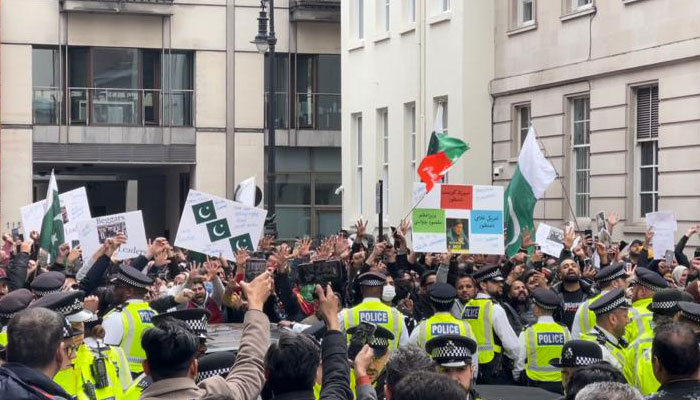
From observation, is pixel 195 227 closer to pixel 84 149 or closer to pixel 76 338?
pixel 76 338

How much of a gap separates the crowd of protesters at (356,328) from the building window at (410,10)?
39.9 ft

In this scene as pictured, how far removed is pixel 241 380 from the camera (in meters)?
6.48

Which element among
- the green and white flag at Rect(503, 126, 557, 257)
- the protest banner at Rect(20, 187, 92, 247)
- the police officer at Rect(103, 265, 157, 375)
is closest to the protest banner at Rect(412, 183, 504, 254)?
the green and white flag at Rect(503, 126, 557, 257)

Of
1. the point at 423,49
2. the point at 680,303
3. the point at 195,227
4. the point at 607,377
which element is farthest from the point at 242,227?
the point at 423,49

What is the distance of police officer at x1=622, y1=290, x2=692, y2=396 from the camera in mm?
8758

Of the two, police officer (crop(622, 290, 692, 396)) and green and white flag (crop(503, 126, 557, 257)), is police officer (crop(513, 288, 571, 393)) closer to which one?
police officer (crop(622, 290, 692, 396))

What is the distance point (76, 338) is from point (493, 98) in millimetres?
21024

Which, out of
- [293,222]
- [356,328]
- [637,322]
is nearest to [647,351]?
[637,322]

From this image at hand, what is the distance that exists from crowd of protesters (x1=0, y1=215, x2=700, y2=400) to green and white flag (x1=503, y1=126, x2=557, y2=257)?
228mm

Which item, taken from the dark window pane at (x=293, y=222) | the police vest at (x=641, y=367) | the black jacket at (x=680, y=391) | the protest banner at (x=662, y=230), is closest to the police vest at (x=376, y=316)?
the police vest at (x=641, y=367)

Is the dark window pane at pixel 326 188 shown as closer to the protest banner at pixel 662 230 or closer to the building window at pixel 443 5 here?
the building window at pixel 443 5

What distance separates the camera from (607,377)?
271 inches

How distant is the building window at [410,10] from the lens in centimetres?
3155

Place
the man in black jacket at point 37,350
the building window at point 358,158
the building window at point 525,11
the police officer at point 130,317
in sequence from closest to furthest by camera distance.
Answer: the man in black jacket at point 37,350 < the police officer at point 130,317 < the building window at point 525,11 < the building window at point 358,158
